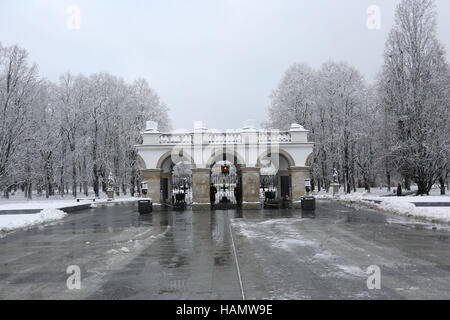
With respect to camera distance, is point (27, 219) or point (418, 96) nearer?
point (27, 219)

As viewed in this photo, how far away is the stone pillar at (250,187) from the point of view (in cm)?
2194

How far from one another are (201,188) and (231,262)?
1439cm

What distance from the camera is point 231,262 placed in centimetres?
779

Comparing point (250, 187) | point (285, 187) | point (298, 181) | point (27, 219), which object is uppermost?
point (298, 181)

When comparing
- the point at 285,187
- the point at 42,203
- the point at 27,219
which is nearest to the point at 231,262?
the point at 27,219

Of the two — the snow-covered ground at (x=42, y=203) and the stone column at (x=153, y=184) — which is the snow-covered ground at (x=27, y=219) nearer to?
the snow-covered ground at (x=42, y=203)

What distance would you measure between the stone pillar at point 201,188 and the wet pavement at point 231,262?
8368mm

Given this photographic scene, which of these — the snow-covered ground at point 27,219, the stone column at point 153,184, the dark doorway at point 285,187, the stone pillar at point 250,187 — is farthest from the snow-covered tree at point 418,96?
the snow-covered ground at point 27,219

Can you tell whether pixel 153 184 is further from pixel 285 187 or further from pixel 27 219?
pixel 285 187

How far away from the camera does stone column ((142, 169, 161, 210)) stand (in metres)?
22.2

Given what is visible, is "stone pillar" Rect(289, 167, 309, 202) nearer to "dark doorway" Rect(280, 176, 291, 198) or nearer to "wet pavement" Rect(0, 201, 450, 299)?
"dark doorway" Rect(280, 176, 291, 198)

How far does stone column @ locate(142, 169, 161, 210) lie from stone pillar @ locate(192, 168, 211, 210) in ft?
7.77

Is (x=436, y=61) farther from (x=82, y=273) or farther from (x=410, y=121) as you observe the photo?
(x=82, y=273)
